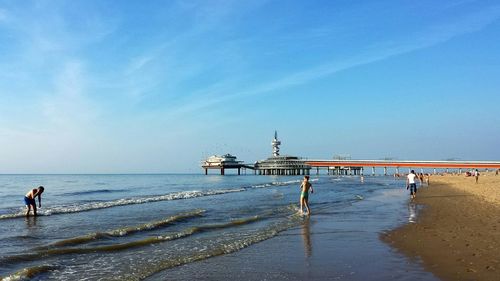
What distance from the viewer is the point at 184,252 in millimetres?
10367

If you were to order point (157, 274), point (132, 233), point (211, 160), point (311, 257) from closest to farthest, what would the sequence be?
point (157, 274), point (311, 257), point (132, 233), point (211, 160)

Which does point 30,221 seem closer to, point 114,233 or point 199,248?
point 114,233

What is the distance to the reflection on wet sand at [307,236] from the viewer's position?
391 inches

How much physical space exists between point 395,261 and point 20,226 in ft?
46.9

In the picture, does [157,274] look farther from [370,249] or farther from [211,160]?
[211,160]

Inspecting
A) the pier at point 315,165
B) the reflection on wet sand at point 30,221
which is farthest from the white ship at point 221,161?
the reflection on wet sand at point 30,221

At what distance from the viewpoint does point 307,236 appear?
1240cm

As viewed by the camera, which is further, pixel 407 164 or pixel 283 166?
pixel 283 166

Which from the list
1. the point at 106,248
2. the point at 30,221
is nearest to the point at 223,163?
the point at 30,221

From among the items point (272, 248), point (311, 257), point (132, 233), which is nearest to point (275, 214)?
point (132, 233)

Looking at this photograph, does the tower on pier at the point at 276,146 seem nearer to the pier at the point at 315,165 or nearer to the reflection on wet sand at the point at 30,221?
the pier at the point at 315,165

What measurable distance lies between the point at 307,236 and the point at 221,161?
131 meters

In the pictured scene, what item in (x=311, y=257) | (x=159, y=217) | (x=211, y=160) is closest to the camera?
(x=311, y=257)

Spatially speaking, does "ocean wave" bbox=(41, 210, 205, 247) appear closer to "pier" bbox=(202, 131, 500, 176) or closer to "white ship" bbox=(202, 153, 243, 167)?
"pier" bbox=(202, 131, 500, 176)
